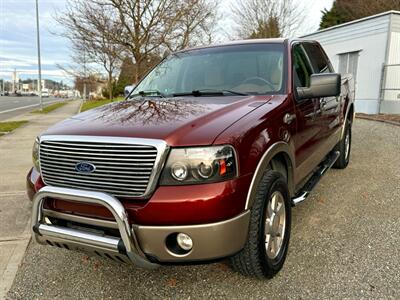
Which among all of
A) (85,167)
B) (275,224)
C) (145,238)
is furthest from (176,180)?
(275,224)

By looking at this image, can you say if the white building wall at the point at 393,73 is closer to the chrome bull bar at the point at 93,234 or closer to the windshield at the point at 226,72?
the windshield at the point at 226,72

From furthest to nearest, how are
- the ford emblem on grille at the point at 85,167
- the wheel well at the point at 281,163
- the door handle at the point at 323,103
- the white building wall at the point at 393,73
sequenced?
the white building wall at the point at 393,73 < the door handle at the point at 323,103 < the wheel well at the point at 281,163 < the ford emblem on grille at the point at 85,167

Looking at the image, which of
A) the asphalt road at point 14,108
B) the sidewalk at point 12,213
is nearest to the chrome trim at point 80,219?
the sidewalk at point 12,213

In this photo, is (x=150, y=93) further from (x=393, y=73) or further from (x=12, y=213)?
(x=393, y=73)

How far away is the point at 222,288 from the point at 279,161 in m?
1.06

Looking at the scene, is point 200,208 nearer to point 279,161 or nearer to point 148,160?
point 148,160

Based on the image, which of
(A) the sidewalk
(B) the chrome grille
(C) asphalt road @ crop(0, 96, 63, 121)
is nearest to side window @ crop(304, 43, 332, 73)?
(B) the chrome grille

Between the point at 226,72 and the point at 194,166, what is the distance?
67.1 inches

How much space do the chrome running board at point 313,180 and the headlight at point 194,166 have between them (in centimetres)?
119

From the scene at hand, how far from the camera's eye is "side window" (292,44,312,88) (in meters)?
3.44

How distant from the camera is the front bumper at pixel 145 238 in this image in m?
2.07

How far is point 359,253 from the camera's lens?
118 inches

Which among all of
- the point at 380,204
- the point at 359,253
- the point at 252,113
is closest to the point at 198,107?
the point at 252,113

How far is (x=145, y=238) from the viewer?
6.89 ft
